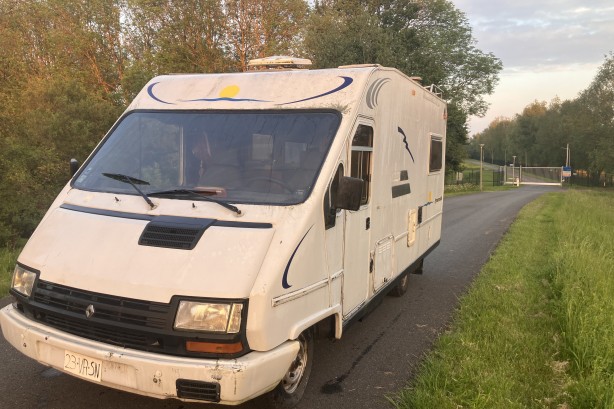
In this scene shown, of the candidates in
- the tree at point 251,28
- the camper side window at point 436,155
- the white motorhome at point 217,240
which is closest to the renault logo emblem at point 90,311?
the white motorhome at point 217,240

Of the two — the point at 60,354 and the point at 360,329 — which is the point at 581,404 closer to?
the point at 360,329

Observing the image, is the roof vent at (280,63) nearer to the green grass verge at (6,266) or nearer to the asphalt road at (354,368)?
the asphalt road at (354,368)

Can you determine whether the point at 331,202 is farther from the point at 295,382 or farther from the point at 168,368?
the point at 168,368

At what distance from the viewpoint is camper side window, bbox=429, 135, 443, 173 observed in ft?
25.4

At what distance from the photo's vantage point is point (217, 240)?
3.37 metres

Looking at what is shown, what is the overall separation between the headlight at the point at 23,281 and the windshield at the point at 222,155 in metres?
0.87

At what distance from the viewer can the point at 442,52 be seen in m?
41.0

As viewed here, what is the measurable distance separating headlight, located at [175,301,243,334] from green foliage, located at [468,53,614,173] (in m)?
64.5

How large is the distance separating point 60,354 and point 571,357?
422cm

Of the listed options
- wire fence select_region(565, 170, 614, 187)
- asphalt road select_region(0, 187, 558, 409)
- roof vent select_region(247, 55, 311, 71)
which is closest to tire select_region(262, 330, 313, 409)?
asphalt road select_region(0, 187, 558, 409)

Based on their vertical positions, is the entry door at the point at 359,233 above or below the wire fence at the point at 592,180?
above

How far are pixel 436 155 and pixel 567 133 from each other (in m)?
85.9

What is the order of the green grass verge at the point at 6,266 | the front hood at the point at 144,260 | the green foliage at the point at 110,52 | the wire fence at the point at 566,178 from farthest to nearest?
the wire fence at the point at 566,178 → the green foliage at the point at 110,52 → the green grass verge at the point at 6,266 → the front hood at the point at 144,260

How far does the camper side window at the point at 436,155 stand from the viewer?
305 inches
